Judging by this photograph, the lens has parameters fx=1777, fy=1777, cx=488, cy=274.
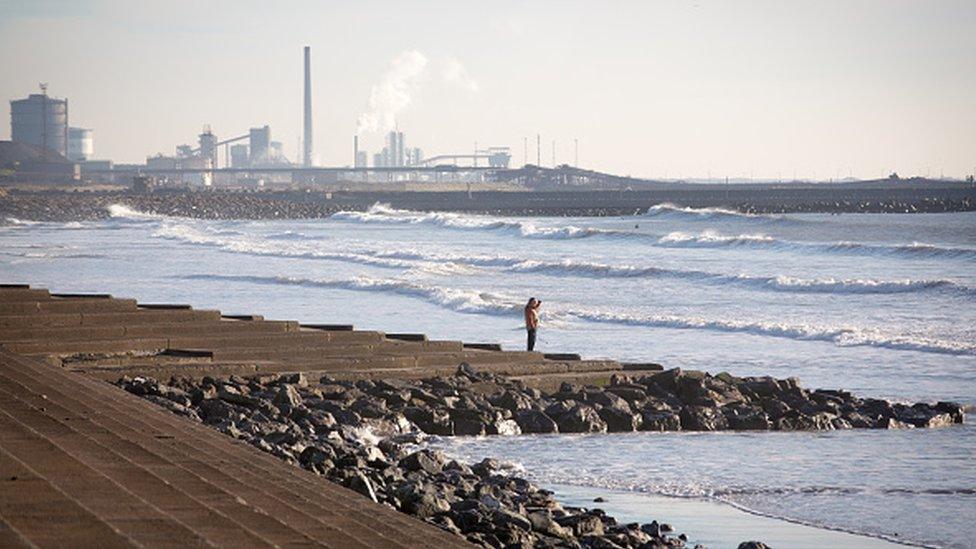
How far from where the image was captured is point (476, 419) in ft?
65.4

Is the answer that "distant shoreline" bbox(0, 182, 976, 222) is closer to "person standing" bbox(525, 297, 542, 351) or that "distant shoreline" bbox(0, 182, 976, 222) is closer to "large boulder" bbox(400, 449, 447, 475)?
"person standing" bbox(525, 297, 542, 351)

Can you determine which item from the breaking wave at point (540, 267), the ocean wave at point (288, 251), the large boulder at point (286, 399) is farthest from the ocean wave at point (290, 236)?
the large boulder at point (286, 399)

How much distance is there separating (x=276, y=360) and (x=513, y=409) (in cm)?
381

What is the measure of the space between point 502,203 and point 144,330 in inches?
5451

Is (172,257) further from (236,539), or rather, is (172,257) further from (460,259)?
(236,539)

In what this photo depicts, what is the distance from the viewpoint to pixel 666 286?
5241cm

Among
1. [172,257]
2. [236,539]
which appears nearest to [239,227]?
[172,257]

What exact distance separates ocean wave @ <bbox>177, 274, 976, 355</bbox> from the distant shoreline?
3283 inches

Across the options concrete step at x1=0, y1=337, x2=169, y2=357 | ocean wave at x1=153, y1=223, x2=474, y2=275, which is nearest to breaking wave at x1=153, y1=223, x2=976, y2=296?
ocean wave at x1=153, y1=223, x2=474, y2=275

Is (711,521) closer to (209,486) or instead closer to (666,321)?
(209,486)

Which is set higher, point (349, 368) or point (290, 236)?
point (349, 368)

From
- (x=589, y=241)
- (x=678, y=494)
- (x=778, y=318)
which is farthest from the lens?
(x=589, y=241)

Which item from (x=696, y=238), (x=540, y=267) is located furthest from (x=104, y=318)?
(x=696, y=238)

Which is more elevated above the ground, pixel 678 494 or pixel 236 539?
pixel 236 539
